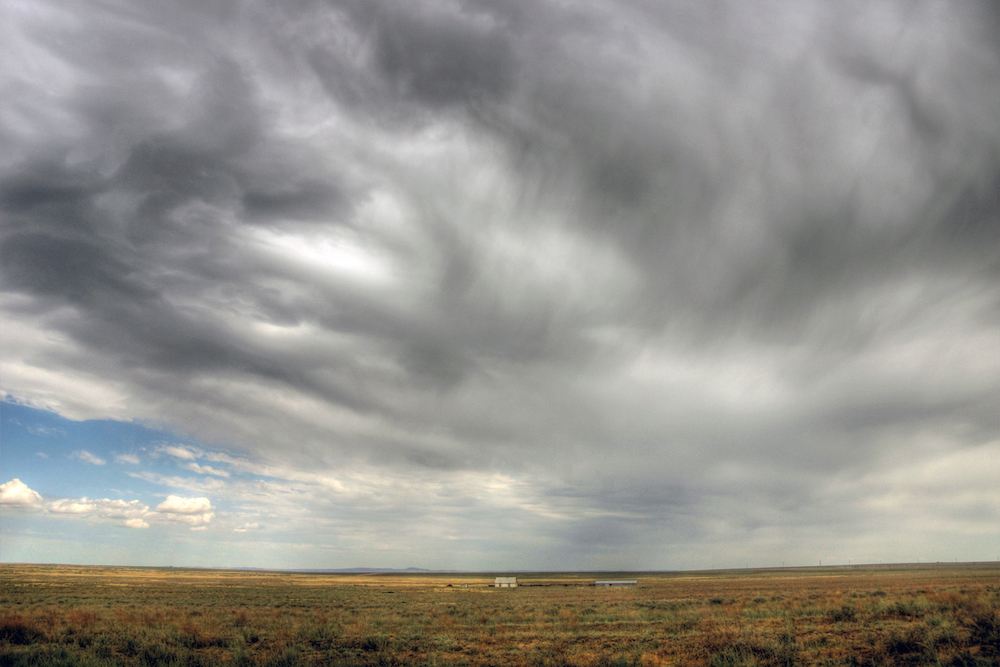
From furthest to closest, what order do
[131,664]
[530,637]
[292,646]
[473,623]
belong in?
[473,623], [530,637], [292,646], [131,664]

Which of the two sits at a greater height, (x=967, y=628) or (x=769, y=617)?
(x=967, y=628)

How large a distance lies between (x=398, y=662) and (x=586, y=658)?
6354 millimetres

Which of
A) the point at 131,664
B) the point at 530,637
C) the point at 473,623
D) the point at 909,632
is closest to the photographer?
the point at 131,664

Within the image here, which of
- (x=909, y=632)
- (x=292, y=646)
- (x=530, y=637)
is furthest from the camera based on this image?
(x=530, y=637)

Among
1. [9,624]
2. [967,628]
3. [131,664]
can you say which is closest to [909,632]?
[967,628]

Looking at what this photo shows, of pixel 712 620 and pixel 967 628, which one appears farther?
Result: pixel 712 620

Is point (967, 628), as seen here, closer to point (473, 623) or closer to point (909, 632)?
point (909, 632)

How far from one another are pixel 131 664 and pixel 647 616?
85.6 ft

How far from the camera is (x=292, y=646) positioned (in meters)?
19.9

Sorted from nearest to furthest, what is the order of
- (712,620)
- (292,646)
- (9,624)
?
(292,646) < (9,624) < (712,620)

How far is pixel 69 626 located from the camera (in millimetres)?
24359

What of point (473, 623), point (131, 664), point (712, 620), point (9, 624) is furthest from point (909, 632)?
point (9, 624)

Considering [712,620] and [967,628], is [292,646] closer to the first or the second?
[712,620]

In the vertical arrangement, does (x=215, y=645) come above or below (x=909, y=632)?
below
